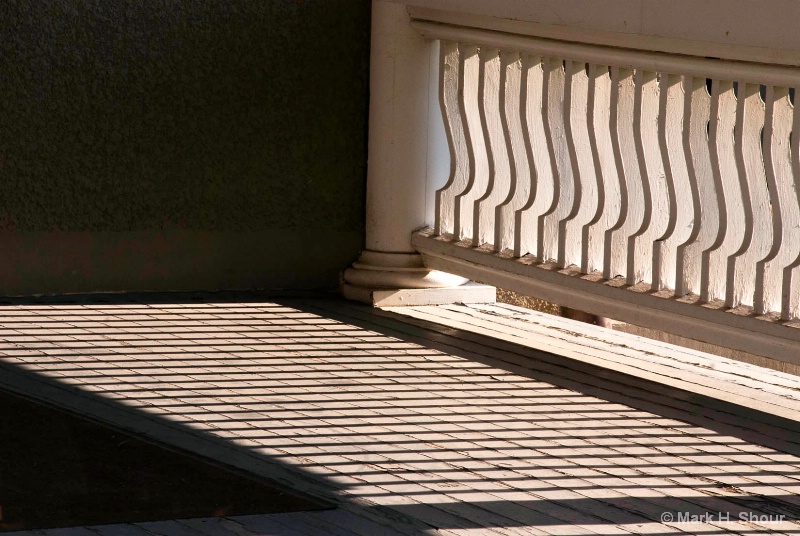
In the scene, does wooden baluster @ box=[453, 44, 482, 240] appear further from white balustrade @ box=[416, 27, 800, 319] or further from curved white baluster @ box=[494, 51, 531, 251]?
curved white baluster @ box=[494, 51, 531, 251]

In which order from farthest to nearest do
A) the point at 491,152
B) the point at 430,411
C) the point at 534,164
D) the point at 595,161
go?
the point at 491,152
the point at 534,164
the point at 595,161
the point at 430,411

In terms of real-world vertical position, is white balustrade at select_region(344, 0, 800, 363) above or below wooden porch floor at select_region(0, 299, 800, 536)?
above

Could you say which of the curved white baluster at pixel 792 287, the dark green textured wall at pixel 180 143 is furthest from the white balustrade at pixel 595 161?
the dark green textured wall at pixel 180 143

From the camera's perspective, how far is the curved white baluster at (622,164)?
420 cm

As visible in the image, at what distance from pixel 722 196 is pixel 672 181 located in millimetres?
207

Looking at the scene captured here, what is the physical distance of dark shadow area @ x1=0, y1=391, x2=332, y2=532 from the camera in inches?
105

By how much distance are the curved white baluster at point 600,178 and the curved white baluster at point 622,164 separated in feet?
0.25

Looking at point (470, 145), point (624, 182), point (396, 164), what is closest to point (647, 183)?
point (624, 182)

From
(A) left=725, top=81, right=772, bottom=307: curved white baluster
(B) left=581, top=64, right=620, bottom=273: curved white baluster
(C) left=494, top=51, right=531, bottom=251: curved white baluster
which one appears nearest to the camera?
(A) left=725, top=81, right=772, bottom=307: curved white baluster

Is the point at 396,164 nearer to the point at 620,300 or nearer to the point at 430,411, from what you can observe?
the point at 620,300

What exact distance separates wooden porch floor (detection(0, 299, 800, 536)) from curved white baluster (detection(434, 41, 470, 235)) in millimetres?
427

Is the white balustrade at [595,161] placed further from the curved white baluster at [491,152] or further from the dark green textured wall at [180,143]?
the dark green textured wall at [180,143]

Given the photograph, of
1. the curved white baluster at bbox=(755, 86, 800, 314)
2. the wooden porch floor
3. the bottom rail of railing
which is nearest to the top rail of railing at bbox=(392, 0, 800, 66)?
the curved white baluster at bbox=(755, 86, 800, 314)

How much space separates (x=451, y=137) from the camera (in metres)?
5.05
